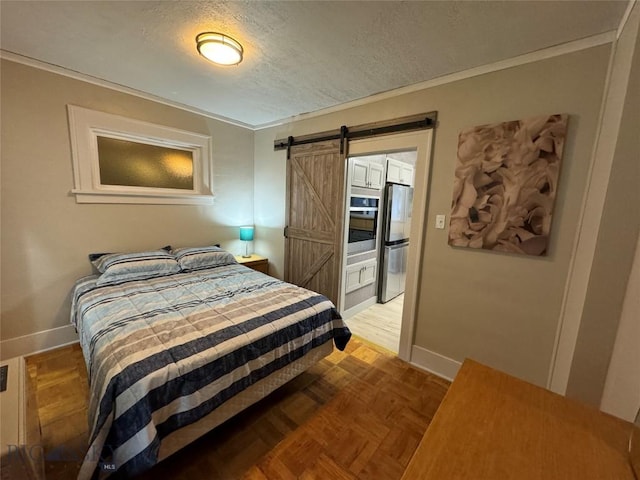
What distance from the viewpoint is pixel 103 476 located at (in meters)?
1.15

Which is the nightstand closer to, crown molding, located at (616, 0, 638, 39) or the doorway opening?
the doorway opening

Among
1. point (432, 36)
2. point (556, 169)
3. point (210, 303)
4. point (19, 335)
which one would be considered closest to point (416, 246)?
point (556, 169)

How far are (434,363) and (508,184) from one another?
1645 mm

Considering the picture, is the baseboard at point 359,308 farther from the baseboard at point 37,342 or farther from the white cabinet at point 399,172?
the baseboard at point 37,342

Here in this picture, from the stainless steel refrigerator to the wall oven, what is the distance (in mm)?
186

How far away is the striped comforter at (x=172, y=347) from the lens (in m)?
1.16

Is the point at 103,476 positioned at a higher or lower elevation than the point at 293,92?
lower

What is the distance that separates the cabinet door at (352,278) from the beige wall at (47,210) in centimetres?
236

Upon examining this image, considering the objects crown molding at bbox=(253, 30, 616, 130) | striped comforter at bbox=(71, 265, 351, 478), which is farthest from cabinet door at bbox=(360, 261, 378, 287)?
crown molding at bbox=(253, 30, 616, 130)

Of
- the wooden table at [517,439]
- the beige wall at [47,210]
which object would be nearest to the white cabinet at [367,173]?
the beige wall at [47,210]

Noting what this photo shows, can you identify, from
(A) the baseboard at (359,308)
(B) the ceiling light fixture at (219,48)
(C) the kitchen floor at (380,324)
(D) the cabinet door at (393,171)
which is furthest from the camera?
(D) the cabinet door at (393,171)

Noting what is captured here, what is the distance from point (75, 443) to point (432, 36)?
132 inches

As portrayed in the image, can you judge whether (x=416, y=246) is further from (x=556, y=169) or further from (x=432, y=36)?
(x=432, y=36)

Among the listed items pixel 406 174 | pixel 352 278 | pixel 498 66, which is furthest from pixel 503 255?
pixel 406 174
